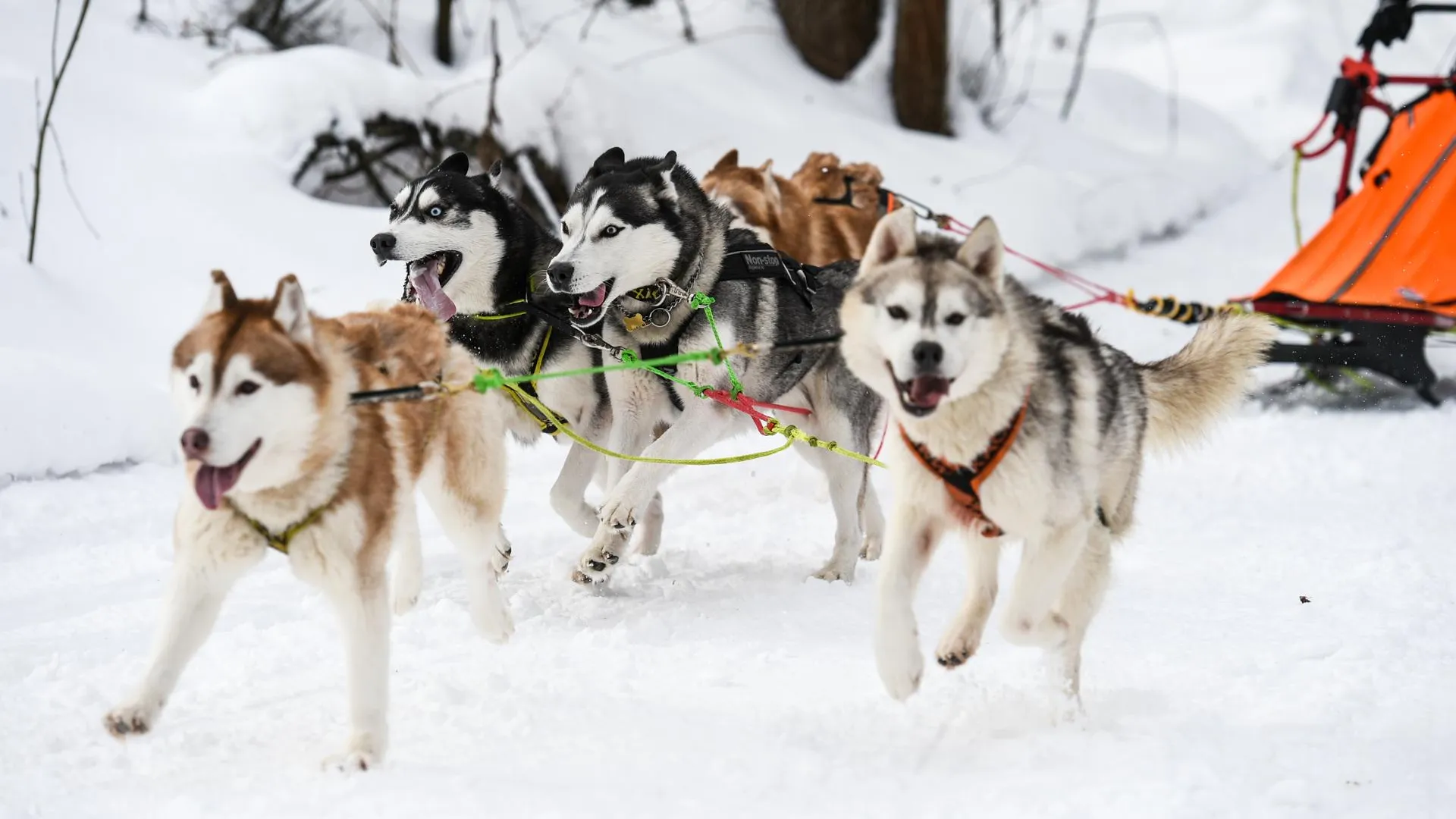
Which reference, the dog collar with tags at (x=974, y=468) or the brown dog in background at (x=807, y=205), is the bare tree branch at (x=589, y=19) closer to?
the brown dog in background at (x=807, y=205)

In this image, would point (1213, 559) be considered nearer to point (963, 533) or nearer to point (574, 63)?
point (963, 533)

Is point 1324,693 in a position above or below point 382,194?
above

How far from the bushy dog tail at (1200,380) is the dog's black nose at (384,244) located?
2.24 metres

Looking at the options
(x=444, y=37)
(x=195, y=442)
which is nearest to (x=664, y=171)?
(x=195, y=442)

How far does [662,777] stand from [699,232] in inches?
75.1

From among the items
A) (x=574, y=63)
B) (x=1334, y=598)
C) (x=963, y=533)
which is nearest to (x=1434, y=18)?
(x=574, y=63)

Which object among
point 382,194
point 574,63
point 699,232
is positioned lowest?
point 382,194

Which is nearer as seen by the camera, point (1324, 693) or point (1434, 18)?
point (1324, 693)

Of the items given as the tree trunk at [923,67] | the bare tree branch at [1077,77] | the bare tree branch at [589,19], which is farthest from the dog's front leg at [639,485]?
the bare tree branch at [1077,77]

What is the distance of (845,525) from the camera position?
14.4 ft

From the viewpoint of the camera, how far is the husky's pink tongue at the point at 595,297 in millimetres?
3811

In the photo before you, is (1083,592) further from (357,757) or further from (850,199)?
(850,199)

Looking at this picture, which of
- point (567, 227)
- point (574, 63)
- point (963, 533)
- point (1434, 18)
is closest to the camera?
point (963, 533)

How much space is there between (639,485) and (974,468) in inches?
57.7
